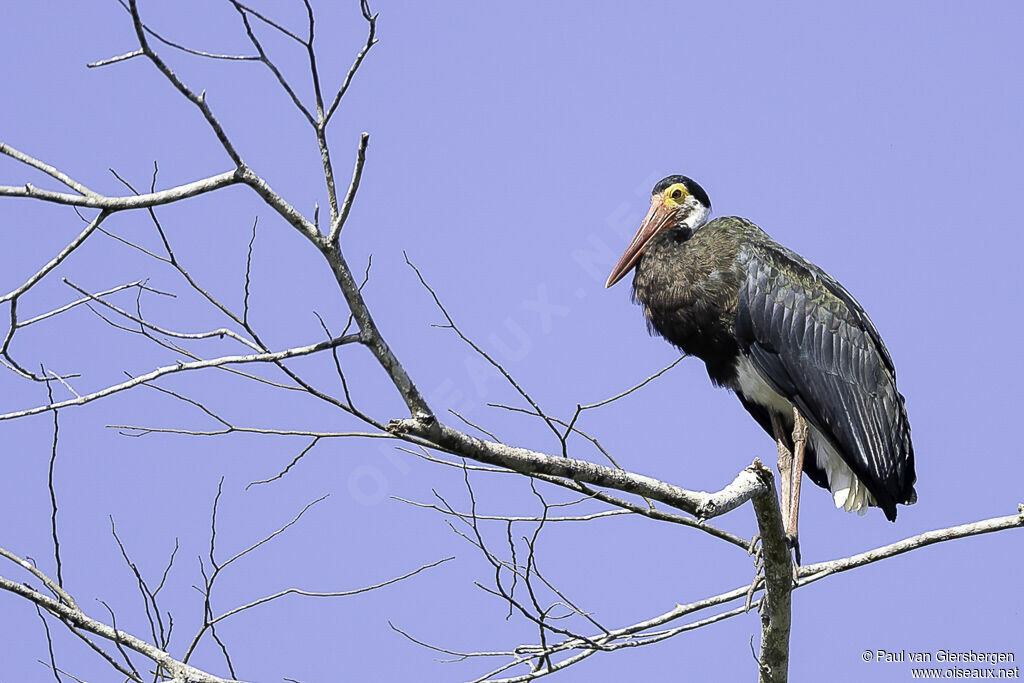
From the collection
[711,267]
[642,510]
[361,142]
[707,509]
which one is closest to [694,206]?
[711,267]

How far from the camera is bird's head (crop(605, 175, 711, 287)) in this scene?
6.94 m

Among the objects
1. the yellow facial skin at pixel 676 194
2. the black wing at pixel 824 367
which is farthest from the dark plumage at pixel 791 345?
the yellow facial skin at pixel 676 194

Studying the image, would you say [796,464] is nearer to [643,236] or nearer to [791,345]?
[791,345]

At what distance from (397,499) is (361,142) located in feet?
7.34

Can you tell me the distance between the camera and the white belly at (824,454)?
635 centimetres

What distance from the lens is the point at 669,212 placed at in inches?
279

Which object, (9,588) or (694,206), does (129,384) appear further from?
(694,206)

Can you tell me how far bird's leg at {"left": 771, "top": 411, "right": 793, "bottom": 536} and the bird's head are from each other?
1.28m

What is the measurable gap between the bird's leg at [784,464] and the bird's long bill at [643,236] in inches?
48.8

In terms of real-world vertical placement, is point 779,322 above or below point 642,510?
above

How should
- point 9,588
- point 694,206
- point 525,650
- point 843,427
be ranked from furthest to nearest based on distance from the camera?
point 694,206 < point 843,427 < point 525,650 < point 9,588

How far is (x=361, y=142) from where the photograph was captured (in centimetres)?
280

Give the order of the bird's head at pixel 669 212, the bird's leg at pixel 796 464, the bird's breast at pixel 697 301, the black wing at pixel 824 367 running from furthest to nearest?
the bird's head at pixel 669 212
the bird's breast at pixel 697 301
the black wing at pixel 824 367
the bird's leg at pixel 796 464

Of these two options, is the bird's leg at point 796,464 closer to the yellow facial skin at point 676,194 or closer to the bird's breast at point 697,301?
the bird's breast at point 697,301
